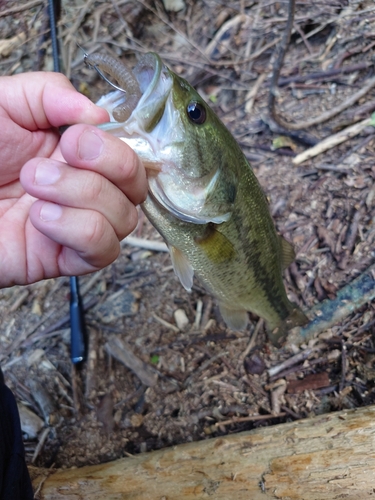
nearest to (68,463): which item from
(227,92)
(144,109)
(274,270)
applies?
(274,270)

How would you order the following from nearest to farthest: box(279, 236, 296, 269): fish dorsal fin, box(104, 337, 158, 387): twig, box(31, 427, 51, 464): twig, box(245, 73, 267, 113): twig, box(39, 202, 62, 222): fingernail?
1. box(39, 202, 62, 222): fingernail
2. box(279, 236, 296, 269): fish dorsal fin
3. box(31, 427, 51, 464): twig
4. box(104, 337, 158, 387): twig
5. box(245, 73, 267, 113): twig

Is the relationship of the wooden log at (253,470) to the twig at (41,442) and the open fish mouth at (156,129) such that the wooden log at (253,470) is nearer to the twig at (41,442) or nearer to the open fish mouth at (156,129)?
the twig at (41,442)

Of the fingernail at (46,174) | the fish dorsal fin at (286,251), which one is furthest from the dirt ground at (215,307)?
the fingernail at (46,174)

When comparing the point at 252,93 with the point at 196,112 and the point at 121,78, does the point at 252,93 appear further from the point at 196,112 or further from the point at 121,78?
the point at 121,78

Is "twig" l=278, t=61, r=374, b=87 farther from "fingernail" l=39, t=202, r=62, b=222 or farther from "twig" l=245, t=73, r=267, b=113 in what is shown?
"fingernail" l=39, t=202, r=62, b=222

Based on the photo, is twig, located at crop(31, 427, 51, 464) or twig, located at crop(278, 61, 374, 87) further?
twig, located at crop(278, 61, 374, 87)

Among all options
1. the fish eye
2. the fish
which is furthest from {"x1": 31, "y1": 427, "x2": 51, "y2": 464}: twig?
the fish eye

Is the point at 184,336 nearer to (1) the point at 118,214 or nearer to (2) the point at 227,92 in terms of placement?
(1) the point at 118,214

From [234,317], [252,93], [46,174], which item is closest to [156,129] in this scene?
[46,174]
